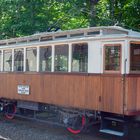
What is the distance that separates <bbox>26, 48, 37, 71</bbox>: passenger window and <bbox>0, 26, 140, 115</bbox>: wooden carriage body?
87 mm

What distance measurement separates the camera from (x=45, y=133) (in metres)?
11.5

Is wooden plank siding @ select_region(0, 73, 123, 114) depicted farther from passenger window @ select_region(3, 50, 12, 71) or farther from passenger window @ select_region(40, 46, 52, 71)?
passenger window @ select_region(3, 50, 12, 71)

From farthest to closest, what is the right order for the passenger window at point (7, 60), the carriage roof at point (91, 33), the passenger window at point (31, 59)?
1. the passenger window at point (7, 60)
2. the passenger window at point (31, 59)
3. the carriage roof at point (91, 33)

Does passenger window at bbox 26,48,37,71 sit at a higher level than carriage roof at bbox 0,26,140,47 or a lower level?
lower

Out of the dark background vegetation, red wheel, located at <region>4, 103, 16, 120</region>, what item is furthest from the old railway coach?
the dark background vegetation

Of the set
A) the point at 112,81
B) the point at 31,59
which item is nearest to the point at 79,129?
the point at 112,81

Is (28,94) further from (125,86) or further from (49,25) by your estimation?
(49,25)

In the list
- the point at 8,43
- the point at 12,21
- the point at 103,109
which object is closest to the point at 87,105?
the point at 103,109

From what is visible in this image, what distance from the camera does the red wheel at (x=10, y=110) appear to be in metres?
14.6

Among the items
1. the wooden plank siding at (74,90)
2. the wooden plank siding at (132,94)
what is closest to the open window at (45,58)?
the wooden plank siding at (74,90)

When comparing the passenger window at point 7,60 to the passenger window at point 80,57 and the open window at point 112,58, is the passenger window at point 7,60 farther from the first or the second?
the open window at point 112,58

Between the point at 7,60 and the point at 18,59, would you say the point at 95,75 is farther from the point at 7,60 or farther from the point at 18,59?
the point at 7,60

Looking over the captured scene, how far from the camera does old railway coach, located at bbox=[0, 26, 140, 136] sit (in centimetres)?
988

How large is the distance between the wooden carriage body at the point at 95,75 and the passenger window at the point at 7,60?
1.55m
